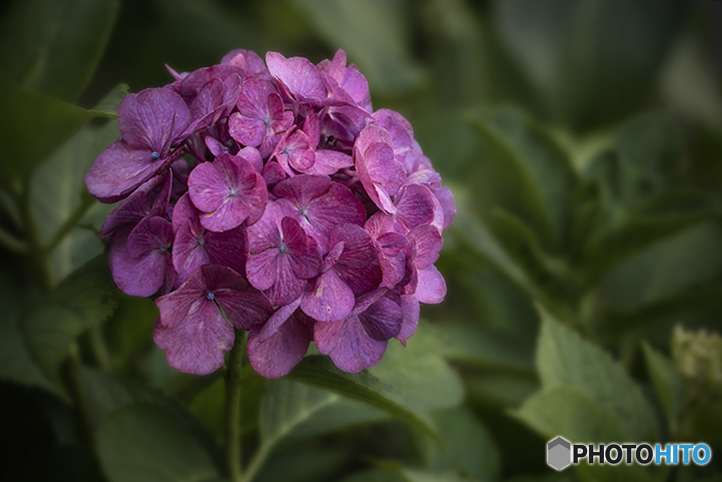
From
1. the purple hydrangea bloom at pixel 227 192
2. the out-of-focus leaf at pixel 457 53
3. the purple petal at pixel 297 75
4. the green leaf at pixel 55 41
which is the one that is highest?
the out-of-focus leaf at pixel 457 53

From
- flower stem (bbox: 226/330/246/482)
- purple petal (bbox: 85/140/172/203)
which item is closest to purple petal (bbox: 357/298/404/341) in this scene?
flower stem (bbox: 226/330/246/482)

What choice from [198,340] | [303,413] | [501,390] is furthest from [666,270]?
[198,340]

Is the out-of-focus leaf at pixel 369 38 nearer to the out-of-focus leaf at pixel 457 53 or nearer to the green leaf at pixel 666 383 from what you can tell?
the out-of-focus leaf at pixel 457 53

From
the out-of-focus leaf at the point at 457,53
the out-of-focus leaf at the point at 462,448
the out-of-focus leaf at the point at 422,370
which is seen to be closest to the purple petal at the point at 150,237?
the out-of-focus leaf at the point at 422,370

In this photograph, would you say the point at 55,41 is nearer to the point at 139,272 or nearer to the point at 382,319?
the point at 139,272

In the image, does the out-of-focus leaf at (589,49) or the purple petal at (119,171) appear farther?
the out-of-focus leaf at (589,49)

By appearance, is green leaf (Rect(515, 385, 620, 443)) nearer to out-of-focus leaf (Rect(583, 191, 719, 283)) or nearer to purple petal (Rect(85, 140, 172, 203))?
out-of-focus leaf (Rect(583, 191, 719, 283))

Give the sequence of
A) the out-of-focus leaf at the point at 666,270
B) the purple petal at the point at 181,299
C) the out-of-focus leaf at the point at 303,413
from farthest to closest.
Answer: the out-of-focus leaf at the point at 666,270
the out-of-focus leaf at the point at 303,413
the purple petal at the point at 181,299
